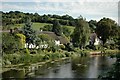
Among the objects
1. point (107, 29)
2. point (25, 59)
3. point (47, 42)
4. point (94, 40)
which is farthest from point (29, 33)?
point (94, 40)

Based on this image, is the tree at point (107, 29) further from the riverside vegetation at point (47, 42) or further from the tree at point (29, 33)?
the tree at point (29, 33)

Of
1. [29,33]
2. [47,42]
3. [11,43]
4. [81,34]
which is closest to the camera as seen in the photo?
[11,43]

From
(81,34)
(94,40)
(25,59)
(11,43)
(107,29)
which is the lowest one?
(25,59)

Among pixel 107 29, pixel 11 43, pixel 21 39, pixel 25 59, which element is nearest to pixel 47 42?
pixel 21 39

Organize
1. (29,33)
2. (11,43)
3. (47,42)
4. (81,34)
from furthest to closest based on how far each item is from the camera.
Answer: (81,34), (47,42), (29,33), (11,43)

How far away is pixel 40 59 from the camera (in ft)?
103

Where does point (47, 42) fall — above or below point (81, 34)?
below

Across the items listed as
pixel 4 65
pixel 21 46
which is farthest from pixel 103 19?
pixel 4 65

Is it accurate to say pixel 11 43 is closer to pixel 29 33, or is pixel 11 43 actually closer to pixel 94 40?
pixel 29 33

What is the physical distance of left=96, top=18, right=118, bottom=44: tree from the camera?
51.2 metres

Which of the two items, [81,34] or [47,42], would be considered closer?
[47,42]

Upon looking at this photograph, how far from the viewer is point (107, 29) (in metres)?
51.4

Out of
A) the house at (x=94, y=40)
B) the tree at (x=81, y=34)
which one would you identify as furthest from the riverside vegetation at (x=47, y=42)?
the house at (x=94, y=40)

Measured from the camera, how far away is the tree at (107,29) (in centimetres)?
5116
